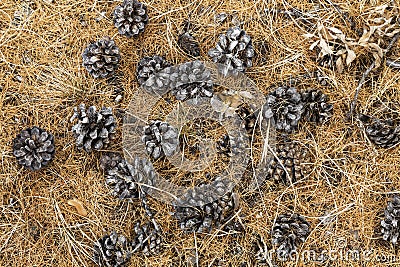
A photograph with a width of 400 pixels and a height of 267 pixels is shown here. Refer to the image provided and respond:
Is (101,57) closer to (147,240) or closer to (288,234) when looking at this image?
(147,240)

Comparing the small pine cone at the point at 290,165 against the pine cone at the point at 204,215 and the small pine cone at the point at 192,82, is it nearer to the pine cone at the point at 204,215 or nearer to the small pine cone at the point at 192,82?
the pine cone at the point at 204,215

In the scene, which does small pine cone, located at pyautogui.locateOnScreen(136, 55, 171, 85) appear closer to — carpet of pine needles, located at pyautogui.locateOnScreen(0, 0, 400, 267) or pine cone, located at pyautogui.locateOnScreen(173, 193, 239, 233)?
carpet of pine needles, located at pyautogui.locateOnScreen(0, 0, 400, 267)

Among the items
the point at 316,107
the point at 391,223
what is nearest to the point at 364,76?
the point at 316,107

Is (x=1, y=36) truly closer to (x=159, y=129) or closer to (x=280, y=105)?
(x=159, y=129)

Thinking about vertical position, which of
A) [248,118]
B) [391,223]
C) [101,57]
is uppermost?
[101,57]

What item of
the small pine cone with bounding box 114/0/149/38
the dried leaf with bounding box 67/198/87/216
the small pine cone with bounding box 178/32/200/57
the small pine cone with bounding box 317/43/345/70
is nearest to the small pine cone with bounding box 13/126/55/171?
the dried leaf with bounding box 67/198/87/216

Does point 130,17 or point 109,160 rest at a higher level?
A: point 130,17
